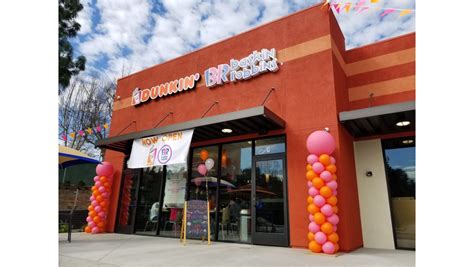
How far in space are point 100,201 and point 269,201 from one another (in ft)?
18.4

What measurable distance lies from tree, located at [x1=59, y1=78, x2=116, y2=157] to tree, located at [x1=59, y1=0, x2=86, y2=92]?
8.27m

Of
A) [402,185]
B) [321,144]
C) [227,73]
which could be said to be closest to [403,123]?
[402,185]

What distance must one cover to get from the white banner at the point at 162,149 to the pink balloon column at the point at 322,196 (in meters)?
2.91

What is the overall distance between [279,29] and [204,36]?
3230 mm

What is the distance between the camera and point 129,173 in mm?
9383

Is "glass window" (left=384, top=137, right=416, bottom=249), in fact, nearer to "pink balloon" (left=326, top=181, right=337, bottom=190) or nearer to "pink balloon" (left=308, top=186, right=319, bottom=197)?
"pink balloon" (left=326, top=181, right=337, bottom=190)

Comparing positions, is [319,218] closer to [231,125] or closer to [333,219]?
[333,219]

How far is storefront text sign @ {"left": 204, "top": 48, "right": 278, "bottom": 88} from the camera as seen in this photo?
24.2ft

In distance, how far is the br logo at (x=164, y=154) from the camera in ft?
23.0

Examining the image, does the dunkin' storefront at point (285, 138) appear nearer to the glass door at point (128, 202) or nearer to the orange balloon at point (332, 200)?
the glass door at point (128, 202)

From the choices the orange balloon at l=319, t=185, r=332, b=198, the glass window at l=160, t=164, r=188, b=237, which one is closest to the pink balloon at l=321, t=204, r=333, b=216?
the orange balloon at l=319, t=185, r=332, b=198

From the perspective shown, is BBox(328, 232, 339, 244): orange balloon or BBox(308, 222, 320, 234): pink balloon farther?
BBox(308, 222, 320, 234): pink balloon

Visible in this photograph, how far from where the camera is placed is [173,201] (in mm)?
8242
